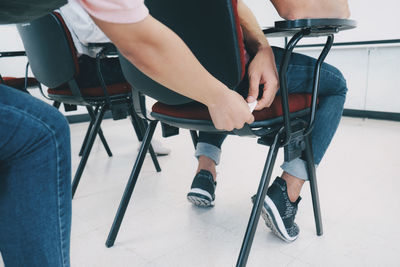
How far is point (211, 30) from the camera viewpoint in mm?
612

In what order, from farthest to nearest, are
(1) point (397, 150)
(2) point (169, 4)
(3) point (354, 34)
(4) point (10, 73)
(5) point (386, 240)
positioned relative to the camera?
(4) point (10, 73), (3) point (354, 34), (1) point (397, 150), (5) point (386, 240), (2) point (169, 4)

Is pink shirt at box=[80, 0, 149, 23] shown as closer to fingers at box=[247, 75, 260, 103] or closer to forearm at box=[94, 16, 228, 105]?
forearm at box=[94, 16, 228, 105]

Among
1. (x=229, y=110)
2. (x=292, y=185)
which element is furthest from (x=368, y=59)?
(x=229, y=110)

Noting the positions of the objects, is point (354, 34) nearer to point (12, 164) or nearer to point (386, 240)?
point (386, 240)

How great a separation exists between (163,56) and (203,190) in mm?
746

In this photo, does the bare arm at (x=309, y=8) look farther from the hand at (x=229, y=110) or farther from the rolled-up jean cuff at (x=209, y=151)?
the rolled-up jean cuff at (x=209, y=151)

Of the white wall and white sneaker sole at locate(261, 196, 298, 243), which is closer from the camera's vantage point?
white sneaker sole at locate(261, 196, 298, 243)

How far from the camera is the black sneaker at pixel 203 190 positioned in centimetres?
114

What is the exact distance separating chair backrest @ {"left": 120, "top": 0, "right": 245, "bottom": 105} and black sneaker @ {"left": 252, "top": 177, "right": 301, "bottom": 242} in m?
0.40

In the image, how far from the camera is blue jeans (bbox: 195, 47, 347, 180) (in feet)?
2.63

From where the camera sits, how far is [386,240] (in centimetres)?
93

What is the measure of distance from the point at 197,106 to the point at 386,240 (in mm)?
699

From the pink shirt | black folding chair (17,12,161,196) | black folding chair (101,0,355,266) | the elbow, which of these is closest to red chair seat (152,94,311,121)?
black folding chair (101,0,355,266)

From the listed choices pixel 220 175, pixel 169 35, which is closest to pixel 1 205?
pixel 169 35
